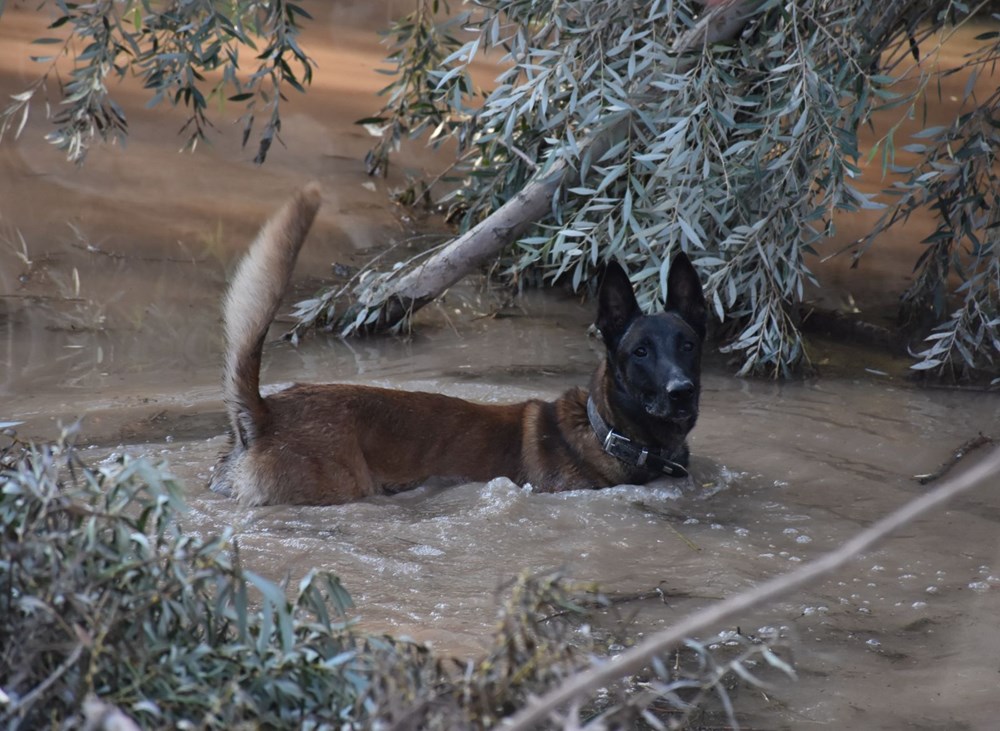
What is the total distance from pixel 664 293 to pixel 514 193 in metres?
2.33

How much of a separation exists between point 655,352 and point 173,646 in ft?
10.8

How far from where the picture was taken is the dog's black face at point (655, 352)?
16.6ft

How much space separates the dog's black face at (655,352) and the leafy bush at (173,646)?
2.79 m

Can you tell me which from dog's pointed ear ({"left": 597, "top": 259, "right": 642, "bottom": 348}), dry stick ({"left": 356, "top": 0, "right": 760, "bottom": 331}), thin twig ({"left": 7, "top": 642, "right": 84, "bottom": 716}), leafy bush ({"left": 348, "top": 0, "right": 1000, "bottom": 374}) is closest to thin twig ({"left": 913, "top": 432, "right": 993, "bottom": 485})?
→ leafy bush ({"left": 348, "top": 0, "right": 1000, "bottom": 374})

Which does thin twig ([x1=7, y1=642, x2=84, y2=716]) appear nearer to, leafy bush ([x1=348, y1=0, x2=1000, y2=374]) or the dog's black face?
the dog's black face

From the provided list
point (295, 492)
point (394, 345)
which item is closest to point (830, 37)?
point (394, 345)

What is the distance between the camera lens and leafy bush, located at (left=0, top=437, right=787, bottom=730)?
2096mm

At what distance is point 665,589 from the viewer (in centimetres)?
411

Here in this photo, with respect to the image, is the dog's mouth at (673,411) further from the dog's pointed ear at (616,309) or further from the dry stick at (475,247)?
the dry stick at (475,247)

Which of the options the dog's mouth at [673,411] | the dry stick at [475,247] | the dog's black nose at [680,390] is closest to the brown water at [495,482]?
the dry stick at [475,247]

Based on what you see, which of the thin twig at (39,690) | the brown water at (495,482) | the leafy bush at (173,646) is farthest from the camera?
the brown water at (495,482)

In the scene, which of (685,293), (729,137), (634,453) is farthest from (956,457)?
(729,137)

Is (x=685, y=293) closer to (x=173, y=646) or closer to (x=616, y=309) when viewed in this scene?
(x=616, y=309)

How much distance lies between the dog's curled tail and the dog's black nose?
5.74 feet
